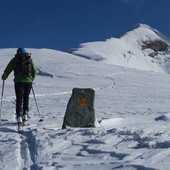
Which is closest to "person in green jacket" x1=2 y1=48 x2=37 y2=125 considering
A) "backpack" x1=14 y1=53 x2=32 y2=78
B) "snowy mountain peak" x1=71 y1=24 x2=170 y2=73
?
"backpack" x1=14 y1=53 x2=32 y2=78

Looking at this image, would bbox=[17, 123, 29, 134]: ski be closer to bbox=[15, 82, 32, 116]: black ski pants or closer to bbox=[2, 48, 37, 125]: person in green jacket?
bbox=[2, 48, 37, 125]: person in green jacket

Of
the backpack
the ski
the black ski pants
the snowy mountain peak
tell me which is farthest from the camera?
the snowy mountain peak

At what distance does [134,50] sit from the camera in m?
168

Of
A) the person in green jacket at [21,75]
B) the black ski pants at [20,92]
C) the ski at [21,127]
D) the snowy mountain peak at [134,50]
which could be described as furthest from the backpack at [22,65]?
the snowy mountain peak at [134,50]

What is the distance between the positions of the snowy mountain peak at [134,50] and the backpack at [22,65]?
312 feet

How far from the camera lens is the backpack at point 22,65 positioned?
25.0 feet

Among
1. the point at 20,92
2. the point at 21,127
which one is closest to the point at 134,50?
the point at 20,92

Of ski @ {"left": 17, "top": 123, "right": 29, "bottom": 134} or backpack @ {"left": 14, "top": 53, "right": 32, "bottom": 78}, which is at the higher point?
backpack @ {"left": 14, "top": 53, "right": 32, "bottom": 78}

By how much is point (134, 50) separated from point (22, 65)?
534 feet

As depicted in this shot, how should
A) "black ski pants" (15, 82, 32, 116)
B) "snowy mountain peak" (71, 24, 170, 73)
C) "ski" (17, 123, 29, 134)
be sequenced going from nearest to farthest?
"ski" (17, 123, 29, 134)
"black ski pants" (15, 82, 32, 116)
"snowy mountain peak" (71, 24, 170, 73)

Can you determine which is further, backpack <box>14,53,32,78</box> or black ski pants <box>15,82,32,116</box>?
black ski pants <box>15,82,32,116</box>

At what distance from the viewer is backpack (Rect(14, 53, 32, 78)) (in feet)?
25.0

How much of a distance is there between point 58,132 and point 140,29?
190 meters

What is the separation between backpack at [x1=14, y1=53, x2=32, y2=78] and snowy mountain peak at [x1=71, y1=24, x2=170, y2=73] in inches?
3739
